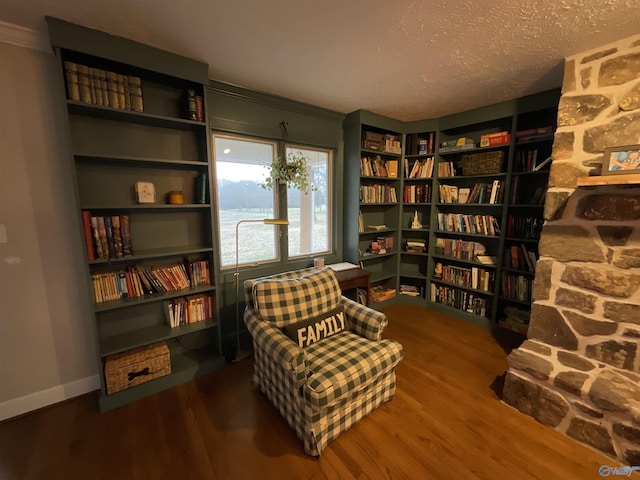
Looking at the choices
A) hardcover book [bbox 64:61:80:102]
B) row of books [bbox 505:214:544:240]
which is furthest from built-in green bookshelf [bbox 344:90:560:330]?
hardcover book [bbox 64:61:80:102]

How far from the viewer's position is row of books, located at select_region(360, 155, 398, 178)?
10.5ft

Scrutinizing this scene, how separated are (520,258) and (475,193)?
82 cm

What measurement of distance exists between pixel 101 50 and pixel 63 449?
234cm

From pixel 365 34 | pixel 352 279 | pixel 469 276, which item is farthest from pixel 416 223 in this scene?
pixel 365 34

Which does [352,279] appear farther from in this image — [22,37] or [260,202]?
[22,37]

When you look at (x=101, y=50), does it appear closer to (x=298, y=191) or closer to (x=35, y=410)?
(x=298, y=191)

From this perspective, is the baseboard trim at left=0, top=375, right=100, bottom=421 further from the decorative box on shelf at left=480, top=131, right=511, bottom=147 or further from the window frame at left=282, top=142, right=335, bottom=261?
the decorative box on shelf at left=480, top=131, right=511, bottom=147

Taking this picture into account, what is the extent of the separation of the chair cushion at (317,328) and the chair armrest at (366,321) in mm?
64

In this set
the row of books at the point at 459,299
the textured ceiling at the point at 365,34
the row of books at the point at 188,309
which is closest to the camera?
the textured ceiling at the point at 365,34

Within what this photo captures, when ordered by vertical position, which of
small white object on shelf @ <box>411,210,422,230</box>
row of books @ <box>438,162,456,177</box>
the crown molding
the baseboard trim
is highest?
the crown molding

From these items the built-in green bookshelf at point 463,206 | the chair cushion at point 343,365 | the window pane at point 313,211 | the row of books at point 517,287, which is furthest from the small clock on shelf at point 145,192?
the row of books at point 517,287

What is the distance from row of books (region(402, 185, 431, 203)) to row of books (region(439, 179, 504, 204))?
0.18 m

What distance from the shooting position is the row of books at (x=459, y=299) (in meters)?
3.10

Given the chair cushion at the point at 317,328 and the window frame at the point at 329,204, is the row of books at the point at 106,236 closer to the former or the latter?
the chair cushion at the point at 317,328
